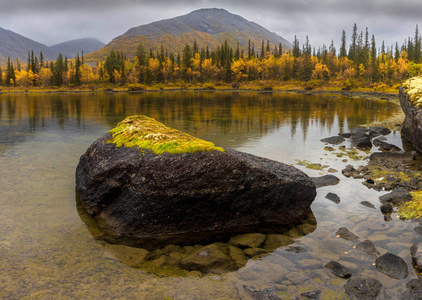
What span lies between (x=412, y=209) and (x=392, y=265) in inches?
139

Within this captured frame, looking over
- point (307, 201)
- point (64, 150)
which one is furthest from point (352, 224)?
point (64, 150)

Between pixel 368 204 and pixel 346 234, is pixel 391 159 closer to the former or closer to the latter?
pixel 368 204

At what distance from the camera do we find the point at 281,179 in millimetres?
9062

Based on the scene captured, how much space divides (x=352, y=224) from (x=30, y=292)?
7.65m

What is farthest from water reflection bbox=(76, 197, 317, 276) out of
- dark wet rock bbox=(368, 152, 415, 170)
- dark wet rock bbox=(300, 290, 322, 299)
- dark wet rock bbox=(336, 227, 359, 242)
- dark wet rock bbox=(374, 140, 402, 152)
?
dark wet rock bbox=(374, 140, 402, 152)

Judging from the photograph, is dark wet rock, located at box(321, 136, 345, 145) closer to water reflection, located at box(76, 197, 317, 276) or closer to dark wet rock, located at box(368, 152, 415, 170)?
dark wet rock, located at box(368, 152, 415, 170)

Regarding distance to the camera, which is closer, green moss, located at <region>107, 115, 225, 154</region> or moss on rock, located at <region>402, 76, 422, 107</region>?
green moss, located at <region>107, 115, 225, 154</region>

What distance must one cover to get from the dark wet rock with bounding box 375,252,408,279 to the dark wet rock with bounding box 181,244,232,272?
3.04 metres

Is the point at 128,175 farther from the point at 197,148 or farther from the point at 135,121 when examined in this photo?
the point at 135,121

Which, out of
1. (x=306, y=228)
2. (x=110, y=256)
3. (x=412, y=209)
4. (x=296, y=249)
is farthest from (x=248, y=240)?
(x=412, y=209)

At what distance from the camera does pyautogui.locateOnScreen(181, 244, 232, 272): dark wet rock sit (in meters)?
6.78

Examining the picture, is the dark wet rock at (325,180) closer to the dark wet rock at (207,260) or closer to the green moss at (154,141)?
the green moss at (154,141)

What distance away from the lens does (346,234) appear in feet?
26.3

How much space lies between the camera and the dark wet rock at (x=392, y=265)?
6391 mm
